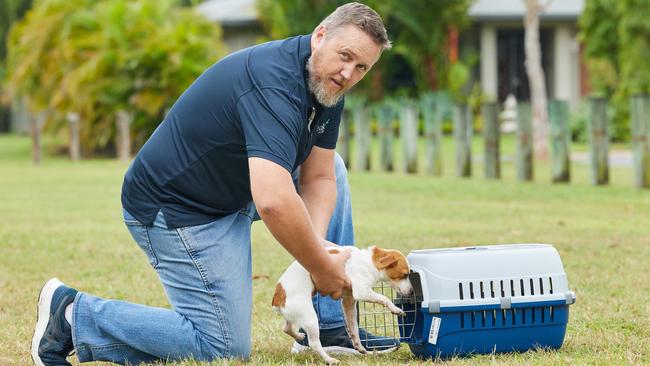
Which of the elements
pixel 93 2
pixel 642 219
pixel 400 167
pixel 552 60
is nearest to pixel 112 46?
pixel 93 2

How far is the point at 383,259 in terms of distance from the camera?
4.95m

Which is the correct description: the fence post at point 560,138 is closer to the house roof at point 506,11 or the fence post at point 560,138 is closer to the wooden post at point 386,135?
the wooden post at point 386,135

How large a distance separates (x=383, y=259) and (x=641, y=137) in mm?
9503

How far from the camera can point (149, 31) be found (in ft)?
90.7

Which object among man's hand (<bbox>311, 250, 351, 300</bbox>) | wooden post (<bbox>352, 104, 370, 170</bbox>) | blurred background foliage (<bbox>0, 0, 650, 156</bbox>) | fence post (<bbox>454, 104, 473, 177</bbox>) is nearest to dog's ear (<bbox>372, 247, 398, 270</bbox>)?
man's hand (<bbox>311, 250, 351, 300</bbox>)

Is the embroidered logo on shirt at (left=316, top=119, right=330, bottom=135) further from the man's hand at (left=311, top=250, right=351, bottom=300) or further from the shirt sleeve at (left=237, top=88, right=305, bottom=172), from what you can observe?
the man's hand at (left=311, top=250, right=351, bottom=300)

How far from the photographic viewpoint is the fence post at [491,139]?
16.2 meters

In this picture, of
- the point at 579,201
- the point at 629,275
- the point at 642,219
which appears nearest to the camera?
the point at 629,275

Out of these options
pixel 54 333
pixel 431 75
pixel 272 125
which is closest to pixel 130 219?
pixel 54 333

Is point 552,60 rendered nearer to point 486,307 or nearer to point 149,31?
point 149,31

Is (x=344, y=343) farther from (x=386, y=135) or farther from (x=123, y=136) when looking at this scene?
(x=123, y=136)

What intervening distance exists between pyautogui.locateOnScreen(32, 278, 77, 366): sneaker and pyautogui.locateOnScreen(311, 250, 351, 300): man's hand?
105cm

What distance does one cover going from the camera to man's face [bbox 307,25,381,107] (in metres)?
4.65

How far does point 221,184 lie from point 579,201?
844 centimetres
